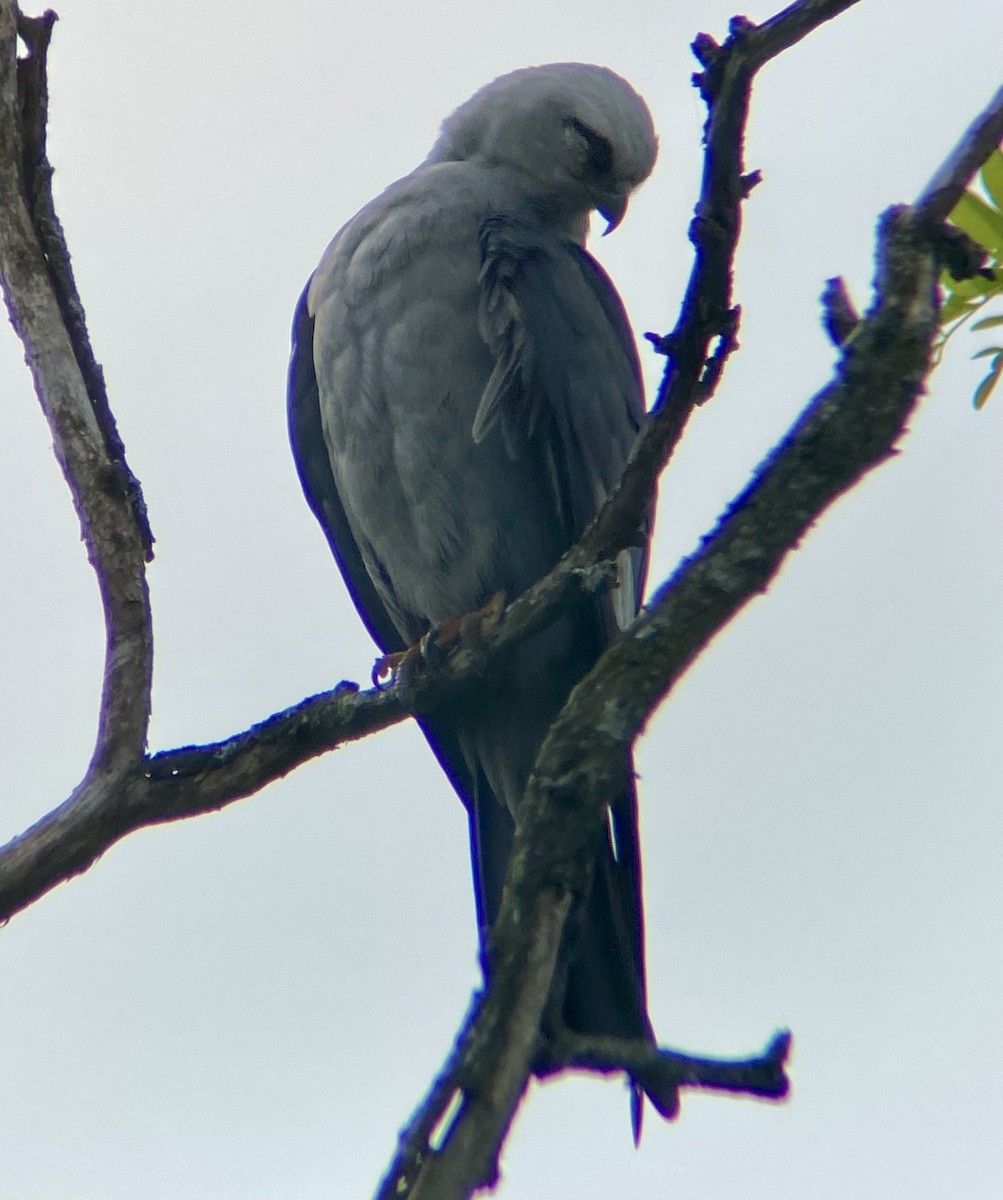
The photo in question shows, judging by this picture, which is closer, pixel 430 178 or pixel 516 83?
pixel 430 178

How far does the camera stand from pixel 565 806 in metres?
2.29

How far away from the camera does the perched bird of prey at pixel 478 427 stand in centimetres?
413

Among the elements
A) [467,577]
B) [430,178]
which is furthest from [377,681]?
[430,178]

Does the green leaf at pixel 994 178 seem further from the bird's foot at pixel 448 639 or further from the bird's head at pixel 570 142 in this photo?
the bird's head at pixel 570 142

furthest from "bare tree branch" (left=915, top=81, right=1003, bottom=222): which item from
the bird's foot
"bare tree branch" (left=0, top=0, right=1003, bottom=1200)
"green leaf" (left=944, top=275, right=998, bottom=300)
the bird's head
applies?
the bird's head

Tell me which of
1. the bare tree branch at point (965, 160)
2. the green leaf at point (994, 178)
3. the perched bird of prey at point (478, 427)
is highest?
the perched bird of prey at point (478, 427)

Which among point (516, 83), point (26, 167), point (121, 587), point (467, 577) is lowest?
point (121, 587)

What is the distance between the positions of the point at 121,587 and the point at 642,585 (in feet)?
6.65

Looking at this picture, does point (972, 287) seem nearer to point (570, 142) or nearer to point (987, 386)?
point (987, 386)

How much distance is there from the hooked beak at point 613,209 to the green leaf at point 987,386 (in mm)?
2584

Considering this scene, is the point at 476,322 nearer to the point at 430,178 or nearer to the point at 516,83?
the point at 430,178

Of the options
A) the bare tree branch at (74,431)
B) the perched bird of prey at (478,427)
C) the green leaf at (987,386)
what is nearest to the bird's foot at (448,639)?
the perched bird of prey at (478,427)

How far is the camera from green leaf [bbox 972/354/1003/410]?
2.54m

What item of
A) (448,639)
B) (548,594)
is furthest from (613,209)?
(548,594)
